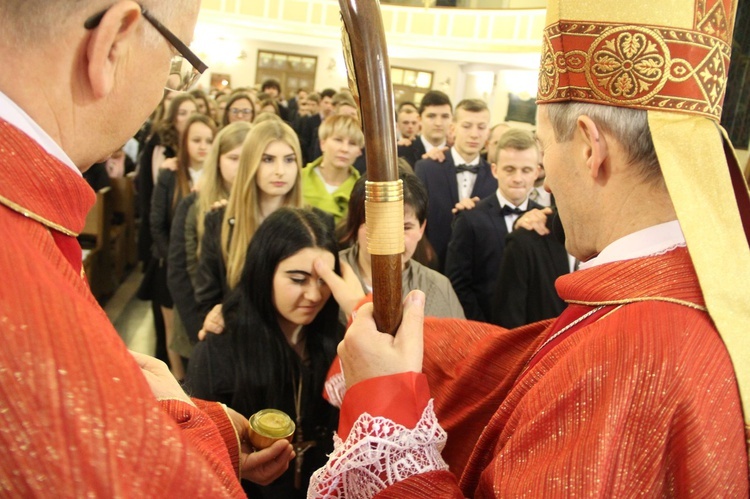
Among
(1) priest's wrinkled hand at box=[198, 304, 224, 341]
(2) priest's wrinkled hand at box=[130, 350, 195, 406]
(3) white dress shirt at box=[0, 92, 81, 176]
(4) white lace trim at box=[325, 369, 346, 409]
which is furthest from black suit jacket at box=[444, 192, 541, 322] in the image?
(3) white dress shirt at box=[0, 92, 81, 176]

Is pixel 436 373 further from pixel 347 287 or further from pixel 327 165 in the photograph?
pixel 327 165

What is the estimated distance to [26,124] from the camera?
79 cm

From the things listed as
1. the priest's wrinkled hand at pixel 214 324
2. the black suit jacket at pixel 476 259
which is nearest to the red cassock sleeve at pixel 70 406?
the priest's wrinkled hand at pixel 214 324

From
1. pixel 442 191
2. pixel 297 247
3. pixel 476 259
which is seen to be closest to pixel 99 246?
pixel 442 191

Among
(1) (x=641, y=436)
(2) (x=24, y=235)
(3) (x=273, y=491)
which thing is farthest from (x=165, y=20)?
(3) (x=273, y=491)

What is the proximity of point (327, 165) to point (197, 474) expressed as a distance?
3620 mm

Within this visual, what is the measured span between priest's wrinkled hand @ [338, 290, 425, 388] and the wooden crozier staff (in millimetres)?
24

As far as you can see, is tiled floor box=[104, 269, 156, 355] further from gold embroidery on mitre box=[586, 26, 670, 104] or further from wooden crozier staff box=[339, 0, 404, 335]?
gold embroidery on mitre box=[586, 26, 670, 104]

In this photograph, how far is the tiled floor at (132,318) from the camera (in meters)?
4.84

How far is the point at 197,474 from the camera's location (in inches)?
27.1

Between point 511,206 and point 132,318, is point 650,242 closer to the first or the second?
point 511,206

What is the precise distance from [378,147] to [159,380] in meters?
0.58

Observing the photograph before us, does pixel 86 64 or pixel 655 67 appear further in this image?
pixel 655 67

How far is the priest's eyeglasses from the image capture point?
2.64 ft
